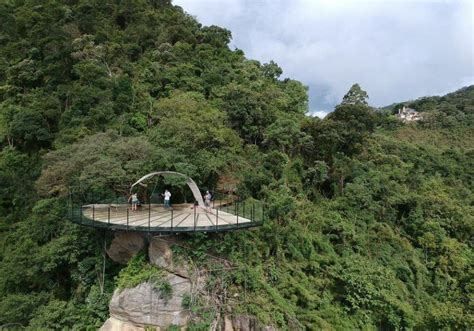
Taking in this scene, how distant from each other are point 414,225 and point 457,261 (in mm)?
3549

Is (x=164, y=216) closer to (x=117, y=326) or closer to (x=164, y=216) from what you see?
(x=164, y=216)

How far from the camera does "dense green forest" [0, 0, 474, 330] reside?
16.5 m

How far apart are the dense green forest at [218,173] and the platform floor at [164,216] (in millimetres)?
880

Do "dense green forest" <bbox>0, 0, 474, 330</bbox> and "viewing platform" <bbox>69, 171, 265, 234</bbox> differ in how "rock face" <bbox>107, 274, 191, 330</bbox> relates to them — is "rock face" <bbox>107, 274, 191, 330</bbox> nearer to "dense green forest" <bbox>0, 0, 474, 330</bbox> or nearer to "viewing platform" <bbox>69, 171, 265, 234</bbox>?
"dense green forest" <bbox>0, 0, 474, 330</bbox>

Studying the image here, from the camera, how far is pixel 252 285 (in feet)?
44.9

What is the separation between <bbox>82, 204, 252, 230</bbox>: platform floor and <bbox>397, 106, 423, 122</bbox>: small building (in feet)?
181

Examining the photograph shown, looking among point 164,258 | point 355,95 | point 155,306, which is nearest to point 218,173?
point 164,258

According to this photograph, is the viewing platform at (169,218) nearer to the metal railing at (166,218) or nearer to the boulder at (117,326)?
the metal railing at (166,218)

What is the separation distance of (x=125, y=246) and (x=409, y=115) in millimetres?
66482

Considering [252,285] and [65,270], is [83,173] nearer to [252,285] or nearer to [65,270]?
[65,270]

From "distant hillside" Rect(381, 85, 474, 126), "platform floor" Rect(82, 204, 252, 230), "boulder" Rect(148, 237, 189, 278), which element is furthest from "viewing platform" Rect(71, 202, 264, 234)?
"distant hillside" Rect(381, 85, 474, 126)

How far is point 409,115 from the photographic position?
67.3 metres

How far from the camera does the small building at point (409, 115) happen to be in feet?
200

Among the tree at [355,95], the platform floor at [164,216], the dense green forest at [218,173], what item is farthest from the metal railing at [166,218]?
the tree at [355,95]
